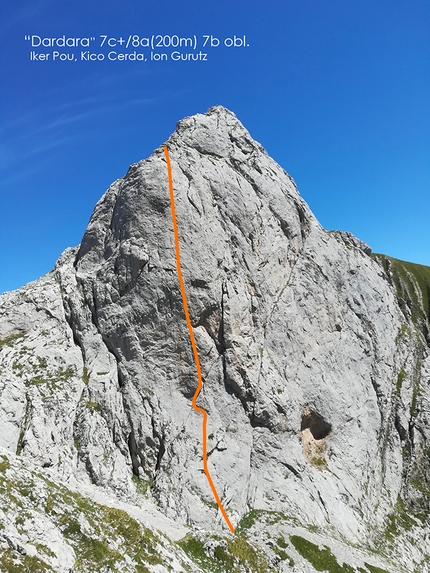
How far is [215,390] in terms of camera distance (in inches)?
1679

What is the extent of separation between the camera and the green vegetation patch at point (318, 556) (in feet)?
103

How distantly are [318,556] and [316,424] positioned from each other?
680 inches

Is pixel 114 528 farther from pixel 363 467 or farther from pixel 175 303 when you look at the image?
pixel 363 467

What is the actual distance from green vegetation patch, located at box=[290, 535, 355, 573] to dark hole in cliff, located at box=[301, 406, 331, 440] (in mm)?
15185

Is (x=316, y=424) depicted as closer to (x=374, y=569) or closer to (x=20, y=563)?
(x=374, y=569)

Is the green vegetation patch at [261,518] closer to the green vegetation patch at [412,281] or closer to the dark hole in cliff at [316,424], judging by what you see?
the dark hole in cliff at [316,424]

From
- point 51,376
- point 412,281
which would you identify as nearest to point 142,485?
point 51,376

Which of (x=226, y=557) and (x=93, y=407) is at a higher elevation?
(x=93, y=407)

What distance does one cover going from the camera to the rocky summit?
3166 cm

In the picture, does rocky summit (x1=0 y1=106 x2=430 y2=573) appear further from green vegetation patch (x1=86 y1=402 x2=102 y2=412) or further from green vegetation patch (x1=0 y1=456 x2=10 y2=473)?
green vegetation patch (x1=0 y1=456 x2=10 y2=473)

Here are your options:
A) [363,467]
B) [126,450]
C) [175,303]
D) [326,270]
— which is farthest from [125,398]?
[326,270]

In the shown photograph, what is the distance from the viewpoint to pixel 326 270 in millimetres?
59562

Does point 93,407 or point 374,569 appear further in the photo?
point 93,407

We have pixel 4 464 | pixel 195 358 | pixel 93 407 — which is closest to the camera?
pixel 4 464
